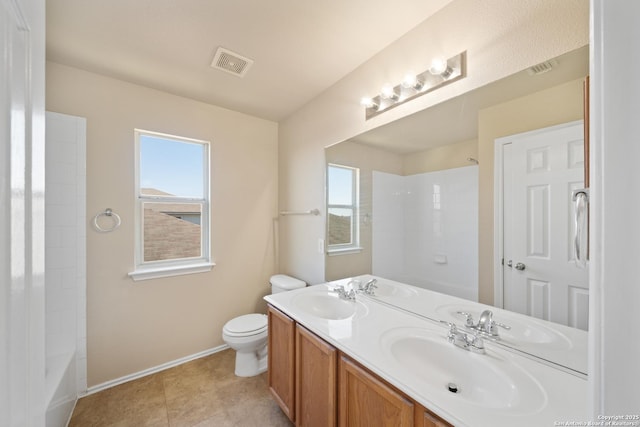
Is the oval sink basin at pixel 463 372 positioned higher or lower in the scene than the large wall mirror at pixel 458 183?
lower

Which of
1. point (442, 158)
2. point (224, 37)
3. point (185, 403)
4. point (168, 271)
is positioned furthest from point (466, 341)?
point (168, 271)

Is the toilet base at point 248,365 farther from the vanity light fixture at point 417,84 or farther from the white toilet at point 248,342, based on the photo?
the vanity light fixture at point 417,84

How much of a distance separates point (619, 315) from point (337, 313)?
1520 mm

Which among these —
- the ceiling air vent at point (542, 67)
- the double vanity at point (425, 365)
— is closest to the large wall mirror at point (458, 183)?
the ceiling air vent at point (542, 67)

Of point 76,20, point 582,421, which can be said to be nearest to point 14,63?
point 582,421

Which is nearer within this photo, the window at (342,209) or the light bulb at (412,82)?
the light bulb at (412,82)

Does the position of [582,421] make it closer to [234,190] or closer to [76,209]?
[234,190]

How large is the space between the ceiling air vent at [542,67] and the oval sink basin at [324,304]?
1448 mm

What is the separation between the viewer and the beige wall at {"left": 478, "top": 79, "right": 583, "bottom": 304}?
95 centimetres

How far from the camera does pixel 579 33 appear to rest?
938 mm

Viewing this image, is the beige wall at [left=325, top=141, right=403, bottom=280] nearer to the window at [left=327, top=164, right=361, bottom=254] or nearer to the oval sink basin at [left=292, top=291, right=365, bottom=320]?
the window at [left=327, top=164, right=361, bottom=254]

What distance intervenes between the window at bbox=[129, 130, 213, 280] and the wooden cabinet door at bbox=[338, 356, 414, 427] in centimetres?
178

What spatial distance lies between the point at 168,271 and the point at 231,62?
5.88 ft

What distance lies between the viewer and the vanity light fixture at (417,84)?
1.31 m
